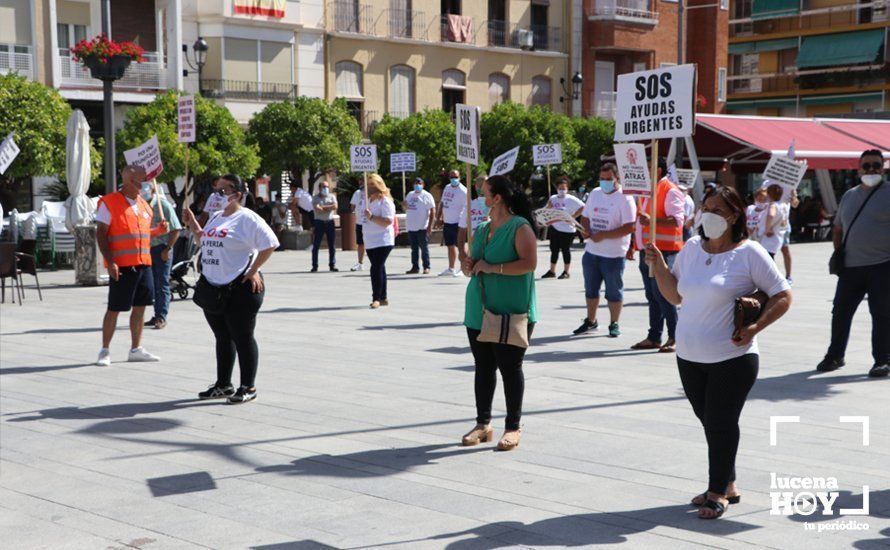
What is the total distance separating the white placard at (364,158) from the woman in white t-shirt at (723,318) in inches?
526

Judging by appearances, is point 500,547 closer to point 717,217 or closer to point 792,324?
point 717,217

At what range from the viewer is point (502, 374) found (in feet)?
22.7

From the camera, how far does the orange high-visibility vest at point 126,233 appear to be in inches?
401

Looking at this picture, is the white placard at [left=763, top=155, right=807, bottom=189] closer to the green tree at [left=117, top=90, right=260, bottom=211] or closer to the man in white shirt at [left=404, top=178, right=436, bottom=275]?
the man in white shirt at [left=404, top=178, right=436, bottom=275]

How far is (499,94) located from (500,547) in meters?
41.6

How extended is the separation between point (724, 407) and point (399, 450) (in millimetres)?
2303

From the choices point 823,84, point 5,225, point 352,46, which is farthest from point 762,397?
point 823,84

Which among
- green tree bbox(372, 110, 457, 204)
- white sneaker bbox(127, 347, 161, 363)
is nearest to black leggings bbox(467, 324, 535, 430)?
white sneaker bbox(127, 347, 161, 363)

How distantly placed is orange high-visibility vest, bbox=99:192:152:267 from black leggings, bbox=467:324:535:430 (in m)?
4.37

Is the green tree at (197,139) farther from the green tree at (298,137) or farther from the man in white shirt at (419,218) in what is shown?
the man in white shirt at (419,218)

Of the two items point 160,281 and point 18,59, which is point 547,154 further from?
point 18,59

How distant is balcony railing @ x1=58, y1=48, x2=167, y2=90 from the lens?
111 ft

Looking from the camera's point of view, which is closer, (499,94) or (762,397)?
(762,397)

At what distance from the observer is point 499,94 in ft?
150
